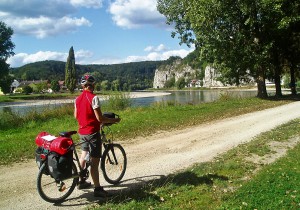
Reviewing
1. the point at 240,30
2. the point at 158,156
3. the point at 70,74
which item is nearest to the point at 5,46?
the point at 70,74

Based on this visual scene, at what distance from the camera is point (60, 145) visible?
6172 mm

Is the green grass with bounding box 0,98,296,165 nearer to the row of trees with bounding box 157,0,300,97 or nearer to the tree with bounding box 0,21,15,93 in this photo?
the row of trees with bounding box 157,0,300,97

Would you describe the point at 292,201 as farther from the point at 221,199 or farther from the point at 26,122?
the point at 26,122

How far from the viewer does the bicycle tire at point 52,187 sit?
252 inches

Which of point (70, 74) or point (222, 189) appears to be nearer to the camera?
point (222, 189)

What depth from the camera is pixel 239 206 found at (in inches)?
246

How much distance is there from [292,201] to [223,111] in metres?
15.6

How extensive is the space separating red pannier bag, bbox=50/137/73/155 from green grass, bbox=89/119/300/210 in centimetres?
123

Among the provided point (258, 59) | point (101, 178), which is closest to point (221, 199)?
point (101, 178)

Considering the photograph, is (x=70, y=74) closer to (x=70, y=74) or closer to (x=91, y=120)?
(x=70, y=74)

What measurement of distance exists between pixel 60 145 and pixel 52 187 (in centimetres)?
125

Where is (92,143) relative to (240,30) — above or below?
below

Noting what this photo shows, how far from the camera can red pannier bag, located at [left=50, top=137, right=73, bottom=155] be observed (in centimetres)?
617

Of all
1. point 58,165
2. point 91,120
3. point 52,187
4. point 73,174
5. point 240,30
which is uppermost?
point 240,30
